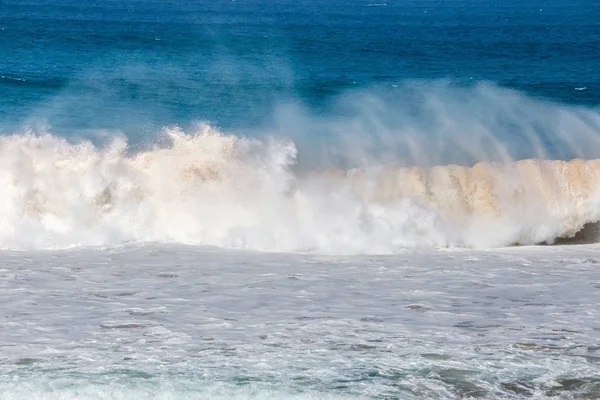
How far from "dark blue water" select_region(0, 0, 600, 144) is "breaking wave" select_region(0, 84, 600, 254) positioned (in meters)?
8.18

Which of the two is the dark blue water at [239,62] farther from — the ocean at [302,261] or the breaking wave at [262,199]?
the breaking wave at [262,199]

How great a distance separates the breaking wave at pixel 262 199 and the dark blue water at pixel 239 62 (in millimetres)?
8176

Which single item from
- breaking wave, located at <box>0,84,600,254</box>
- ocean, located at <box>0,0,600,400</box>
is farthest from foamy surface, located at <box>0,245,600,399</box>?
breaking wave, located at <box>0,84,600,254</box>

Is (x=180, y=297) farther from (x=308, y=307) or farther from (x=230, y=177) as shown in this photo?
(x=230, y=177)

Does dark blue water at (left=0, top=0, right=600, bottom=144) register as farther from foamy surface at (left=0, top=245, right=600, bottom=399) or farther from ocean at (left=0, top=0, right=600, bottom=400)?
foamy surface at (left=0, top=245, right=600, bottom=399)

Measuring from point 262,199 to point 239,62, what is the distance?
3557 centimetres

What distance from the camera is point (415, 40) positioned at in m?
66.0

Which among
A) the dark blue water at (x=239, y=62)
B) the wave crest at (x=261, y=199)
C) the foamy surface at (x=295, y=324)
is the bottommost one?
the foamy surface at (x=295, y=324)

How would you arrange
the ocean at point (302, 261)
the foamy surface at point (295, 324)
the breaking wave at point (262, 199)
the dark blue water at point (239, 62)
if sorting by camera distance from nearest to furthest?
the foamy surface at point (295, 324), the ocean at point (302, 261), the breaking wave at point (262, 199), the dark blue water at point (239, 62)

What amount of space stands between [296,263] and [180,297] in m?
2.16

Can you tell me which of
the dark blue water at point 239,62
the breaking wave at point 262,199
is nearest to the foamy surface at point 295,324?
the breaking wave at point 262,199

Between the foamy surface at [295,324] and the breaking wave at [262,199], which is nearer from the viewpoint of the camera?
the foamy surface at [295,324]

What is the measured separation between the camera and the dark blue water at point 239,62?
33844 mm

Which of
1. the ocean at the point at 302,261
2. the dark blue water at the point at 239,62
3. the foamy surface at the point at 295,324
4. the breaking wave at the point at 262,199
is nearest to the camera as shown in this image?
the foamy surface at the point at 295,324
